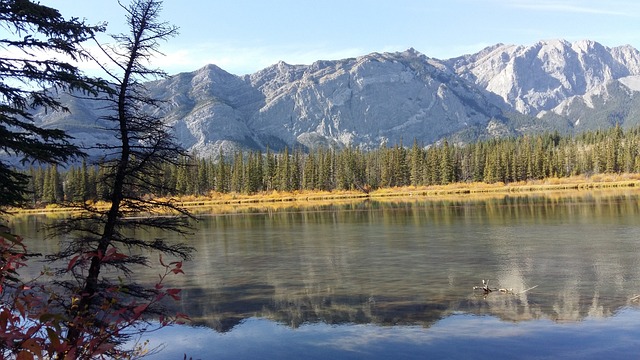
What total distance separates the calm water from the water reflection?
0.27 feet

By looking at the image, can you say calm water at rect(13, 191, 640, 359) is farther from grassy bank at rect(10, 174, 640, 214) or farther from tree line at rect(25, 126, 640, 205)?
tree line at rect(25, 126, 640, 205)

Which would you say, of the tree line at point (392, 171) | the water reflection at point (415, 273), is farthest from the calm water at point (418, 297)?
the tree line at point (392, 171)

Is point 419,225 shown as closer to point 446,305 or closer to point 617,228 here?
point 617,228

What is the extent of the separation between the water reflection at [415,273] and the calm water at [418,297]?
0.08 meters

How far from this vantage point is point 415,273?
1048 inches

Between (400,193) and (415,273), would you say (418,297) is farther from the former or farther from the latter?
(400,193)

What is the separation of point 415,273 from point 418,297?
5272mm

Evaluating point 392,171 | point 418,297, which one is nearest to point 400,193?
point 392,171

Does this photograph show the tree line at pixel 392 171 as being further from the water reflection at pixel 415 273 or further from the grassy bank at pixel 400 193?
the water reflection at pixel 415 273

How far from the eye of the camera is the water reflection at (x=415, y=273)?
19531mm

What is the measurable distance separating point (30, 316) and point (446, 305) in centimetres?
1748

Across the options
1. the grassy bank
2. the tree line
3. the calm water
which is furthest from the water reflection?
the tree line

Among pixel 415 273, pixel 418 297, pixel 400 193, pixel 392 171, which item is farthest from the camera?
pixel 392 171

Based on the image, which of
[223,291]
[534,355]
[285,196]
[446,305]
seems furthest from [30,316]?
[285,196]
